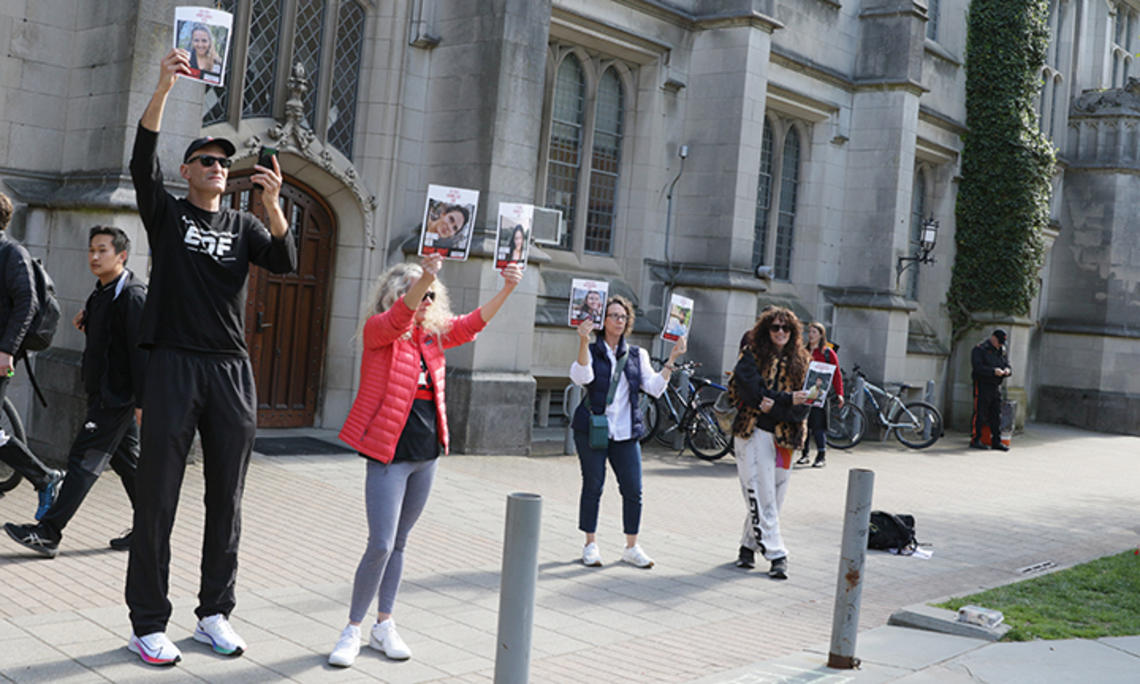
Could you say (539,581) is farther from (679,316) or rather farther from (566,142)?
(566,142)

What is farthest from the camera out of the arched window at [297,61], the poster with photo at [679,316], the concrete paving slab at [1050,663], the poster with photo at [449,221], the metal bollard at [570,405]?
the metal bollard at [570,405]

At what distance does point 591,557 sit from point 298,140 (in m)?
6.34

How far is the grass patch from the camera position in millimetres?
6426

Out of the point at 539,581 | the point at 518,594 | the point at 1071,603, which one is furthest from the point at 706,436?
the point at 518,594

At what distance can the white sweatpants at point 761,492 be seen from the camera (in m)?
7.77

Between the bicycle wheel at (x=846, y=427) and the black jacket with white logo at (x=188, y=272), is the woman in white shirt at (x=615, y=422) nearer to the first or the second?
the black jacket with white logo at (x=188, y=272)

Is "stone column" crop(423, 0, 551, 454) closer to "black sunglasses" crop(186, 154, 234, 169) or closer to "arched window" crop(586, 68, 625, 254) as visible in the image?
"arched window" crop(586, 68, 625, 254)

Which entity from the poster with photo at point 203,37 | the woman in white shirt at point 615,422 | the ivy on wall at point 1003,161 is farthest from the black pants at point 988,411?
the poster with photo at point 203,37

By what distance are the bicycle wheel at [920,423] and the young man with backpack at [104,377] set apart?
14.2 metres

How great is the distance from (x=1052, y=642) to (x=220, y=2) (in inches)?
372

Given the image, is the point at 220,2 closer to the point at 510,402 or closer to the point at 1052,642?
the point at 510,402

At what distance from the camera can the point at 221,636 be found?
4.83 m

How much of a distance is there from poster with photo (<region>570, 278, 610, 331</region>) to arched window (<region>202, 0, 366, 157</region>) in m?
4.84

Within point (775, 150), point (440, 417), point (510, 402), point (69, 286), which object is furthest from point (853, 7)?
point (440, 417)
